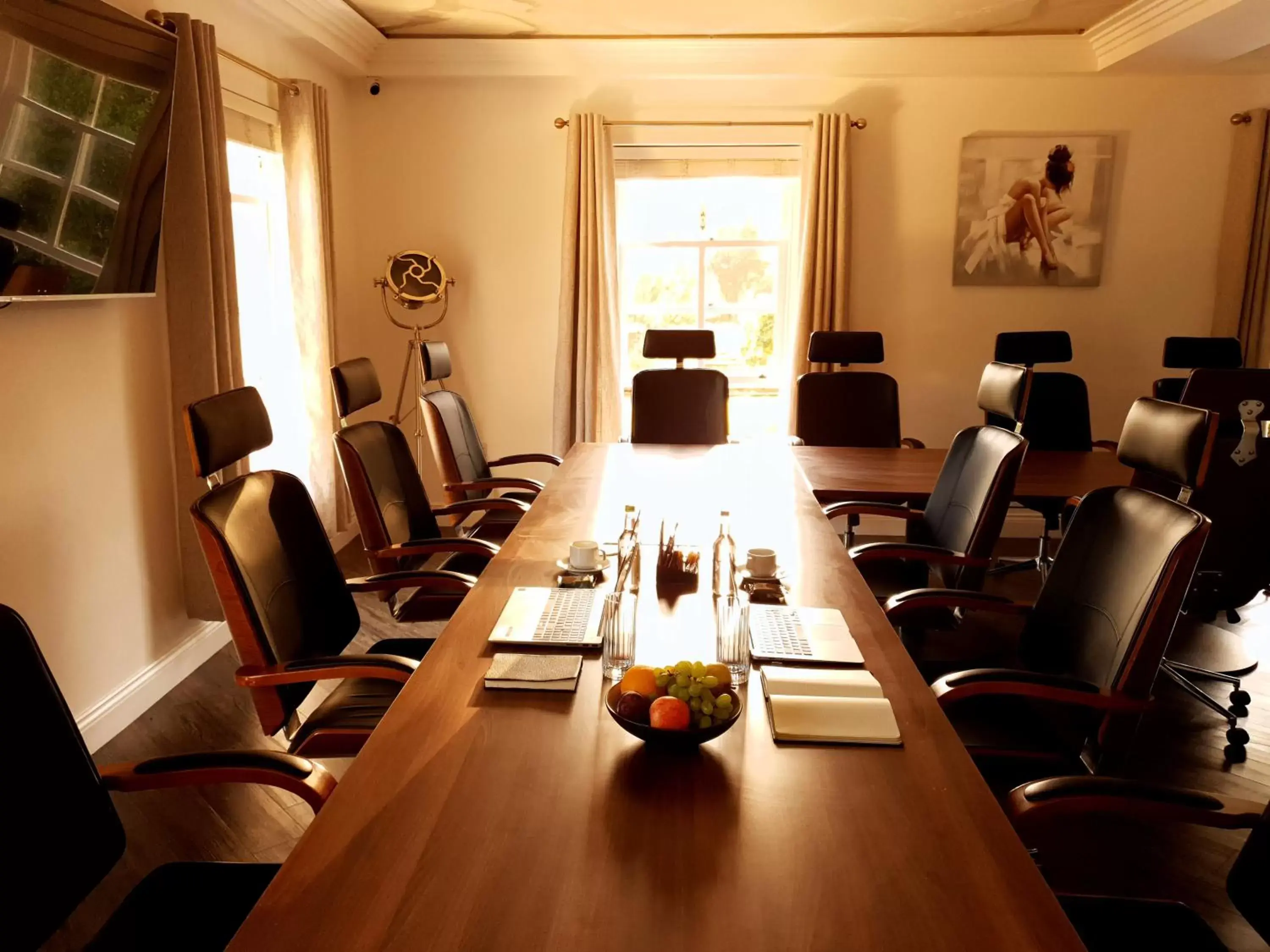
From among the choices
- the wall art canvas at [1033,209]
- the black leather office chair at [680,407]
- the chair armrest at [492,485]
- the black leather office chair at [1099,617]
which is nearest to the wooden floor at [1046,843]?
the black leather office chair at [1099,617]

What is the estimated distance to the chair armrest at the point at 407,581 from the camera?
88.5 inches

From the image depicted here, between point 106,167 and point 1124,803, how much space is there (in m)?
2.85

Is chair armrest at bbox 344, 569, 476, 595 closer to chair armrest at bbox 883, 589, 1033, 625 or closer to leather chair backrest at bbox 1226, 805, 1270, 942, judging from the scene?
chair armrest at bbox 883, 589, 1033, 625

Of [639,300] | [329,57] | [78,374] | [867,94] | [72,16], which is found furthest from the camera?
[639,300]

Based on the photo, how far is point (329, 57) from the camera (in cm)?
450

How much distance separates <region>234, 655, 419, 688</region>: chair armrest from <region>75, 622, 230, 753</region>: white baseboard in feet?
3.58

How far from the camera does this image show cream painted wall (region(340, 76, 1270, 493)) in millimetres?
4816

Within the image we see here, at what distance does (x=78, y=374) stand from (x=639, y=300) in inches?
123

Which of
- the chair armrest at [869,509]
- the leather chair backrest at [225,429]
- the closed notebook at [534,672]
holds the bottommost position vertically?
the chair armrest at [869,509]

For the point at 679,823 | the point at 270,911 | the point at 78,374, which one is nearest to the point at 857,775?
the point at 679,823

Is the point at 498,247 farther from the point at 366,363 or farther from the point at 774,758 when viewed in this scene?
the point at 774,758

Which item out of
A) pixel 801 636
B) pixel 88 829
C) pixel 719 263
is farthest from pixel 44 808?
pixel 719 263

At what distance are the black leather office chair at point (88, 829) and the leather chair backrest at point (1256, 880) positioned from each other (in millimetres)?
1220

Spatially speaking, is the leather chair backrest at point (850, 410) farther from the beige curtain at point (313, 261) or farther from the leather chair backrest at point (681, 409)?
the beige curtain at point (313, 261)
